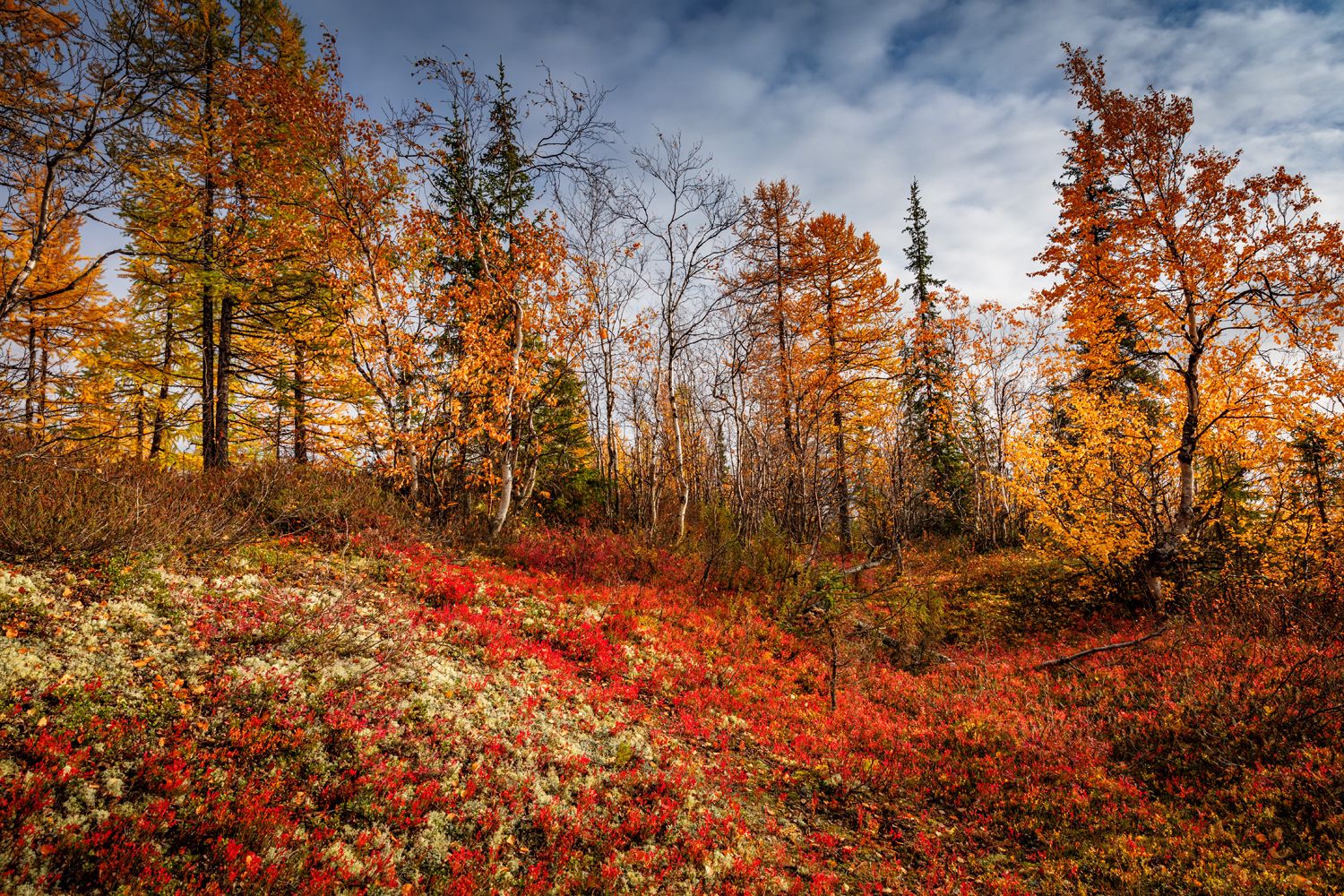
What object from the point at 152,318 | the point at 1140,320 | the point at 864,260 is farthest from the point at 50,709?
the point at 864,260

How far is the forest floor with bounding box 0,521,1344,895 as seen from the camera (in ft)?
11.5

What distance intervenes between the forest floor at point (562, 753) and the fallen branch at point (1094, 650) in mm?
168

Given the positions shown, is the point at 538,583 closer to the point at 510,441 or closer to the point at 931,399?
the point at 510,441

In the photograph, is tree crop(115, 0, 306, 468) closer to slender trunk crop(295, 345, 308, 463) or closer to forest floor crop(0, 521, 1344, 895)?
slender trunk crop(295, 345, 308, 463)

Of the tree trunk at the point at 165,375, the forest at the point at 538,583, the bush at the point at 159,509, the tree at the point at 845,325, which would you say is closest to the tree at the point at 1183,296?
the forest at the point at 538,583

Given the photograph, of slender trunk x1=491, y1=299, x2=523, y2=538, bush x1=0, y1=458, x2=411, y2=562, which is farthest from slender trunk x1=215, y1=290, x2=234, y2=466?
slender trunk x1=491, y1=299, x2=523, y2=538

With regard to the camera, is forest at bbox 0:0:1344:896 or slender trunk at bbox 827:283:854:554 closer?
forest at bbox 0:0:1344:896

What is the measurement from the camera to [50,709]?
3.70 meters

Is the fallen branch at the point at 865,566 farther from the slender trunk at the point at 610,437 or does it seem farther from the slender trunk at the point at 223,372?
the slender trunk at the point at 223,372

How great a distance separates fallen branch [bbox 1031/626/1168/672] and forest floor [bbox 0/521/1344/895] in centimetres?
17

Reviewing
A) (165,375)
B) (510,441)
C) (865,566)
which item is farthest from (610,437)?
(165,375)

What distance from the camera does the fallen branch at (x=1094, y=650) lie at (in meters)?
9.83

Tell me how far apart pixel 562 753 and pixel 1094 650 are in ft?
35.3

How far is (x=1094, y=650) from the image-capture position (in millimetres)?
10023
